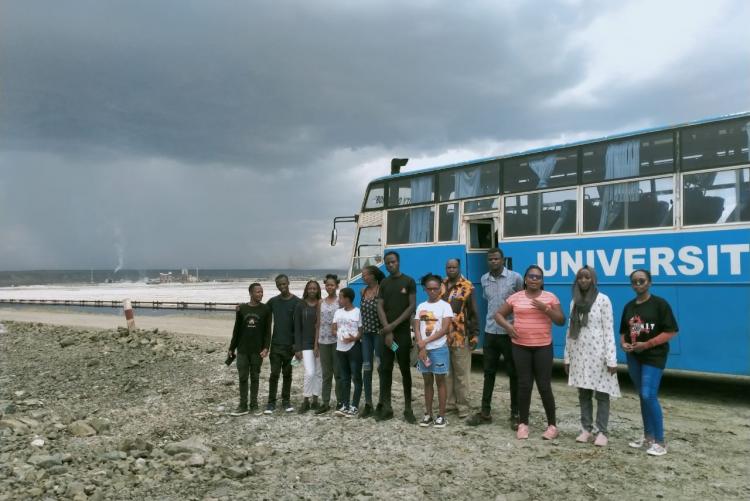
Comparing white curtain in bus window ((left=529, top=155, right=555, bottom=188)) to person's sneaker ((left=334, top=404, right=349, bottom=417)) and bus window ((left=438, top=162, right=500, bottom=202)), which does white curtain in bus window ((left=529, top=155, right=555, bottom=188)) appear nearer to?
bus window ((left=438, top=162, right=500, bottom=202))

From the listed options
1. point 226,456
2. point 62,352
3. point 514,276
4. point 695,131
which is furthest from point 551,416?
point 62,352

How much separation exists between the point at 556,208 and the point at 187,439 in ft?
20.7

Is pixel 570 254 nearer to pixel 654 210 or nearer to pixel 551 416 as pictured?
pixel 654 210

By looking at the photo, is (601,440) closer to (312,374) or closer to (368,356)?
(368,356)

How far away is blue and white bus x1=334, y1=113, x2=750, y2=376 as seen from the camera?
7.57 metres

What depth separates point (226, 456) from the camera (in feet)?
17.8

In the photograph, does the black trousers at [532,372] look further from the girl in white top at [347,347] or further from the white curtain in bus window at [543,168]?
the white curtain in bus window at [543,168]

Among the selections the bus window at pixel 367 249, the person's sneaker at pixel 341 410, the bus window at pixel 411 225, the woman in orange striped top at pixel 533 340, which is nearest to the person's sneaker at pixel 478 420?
the woman in orange striped top at pixel 533 340

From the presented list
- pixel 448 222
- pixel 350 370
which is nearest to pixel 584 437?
pixel 350 370

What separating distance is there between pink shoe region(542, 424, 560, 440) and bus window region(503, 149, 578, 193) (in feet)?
14.3

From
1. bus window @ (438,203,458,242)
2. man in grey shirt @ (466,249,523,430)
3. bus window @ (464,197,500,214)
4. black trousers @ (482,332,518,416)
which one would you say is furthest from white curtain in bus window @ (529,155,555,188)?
black trousers @ (482,332,518,416)

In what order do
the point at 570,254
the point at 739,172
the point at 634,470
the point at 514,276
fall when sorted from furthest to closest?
the point at 570,254, the point at 739,172, the point at 514,276, the point at 634,470

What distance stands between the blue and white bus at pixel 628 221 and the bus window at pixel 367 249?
3.26ft

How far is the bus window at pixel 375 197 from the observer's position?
1174 cm
